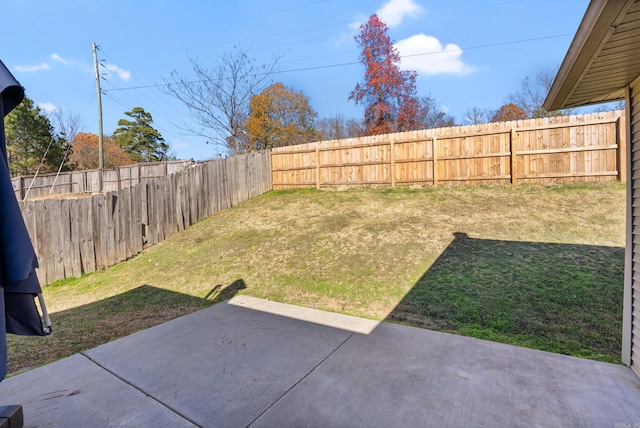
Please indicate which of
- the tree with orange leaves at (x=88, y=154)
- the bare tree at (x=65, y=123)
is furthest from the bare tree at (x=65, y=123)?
the tree with orange leaves at (x=88, y=154)

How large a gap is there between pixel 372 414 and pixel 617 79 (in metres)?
2.87

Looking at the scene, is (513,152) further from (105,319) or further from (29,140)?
(29,140)

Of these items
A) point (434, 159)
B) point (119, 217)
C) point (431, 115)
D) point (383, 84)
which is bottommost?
point (119, 217)

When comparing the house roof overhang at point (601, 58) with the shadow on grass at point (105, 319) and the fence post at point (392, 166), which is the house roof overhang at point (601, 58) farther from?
the fence post at point (392, 166)

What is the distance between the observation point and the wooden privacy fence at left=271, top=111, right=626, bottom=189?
274 inches

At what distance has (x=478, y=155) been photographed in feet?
26.6

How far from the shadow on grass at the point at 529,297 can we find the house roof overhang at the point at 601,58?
2.04 meters

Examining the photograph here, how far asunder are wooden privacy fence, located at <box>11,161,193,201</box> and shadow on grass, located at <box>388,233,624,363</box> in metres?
11.0

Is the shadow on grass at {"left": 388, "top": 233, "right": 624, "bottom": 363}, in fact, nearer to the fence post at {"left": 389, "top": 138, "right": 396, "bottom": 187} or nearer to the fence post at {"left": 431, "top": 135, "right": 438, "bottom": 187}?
the fence post at {"left": 431, "top": 135, "right": 438, "bottom": 187}

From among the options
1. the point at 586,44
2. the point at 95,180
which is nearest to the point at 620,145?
the point at 586,44

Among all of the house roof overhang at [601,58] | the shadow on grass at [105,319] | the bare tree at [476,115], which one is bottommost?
the shadow on grass at [105,319]

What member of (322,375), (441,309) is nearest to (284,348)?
(322,375)

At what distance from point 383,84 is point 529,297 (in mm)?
17449

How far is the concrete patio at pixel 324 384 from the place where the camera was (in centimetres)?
172
